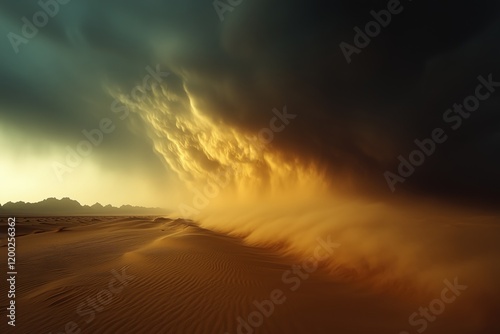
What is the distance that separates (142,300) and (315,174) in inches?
1185

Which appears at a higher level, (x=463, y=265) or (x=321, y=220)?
(x=321, y=220)

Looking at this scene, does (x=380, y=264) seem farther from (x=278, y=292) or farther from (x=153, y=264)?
(x=153, y=264)

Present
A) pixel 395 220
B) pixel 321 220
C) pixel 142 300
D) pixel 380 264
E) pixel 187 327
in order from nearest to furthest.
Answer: pixel 187 327, pixel 142 300, pixel 380 264, pixel 395 220, pixel 321 220

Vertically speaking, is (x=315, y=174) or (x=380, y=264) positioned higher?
(x=315, y=174)

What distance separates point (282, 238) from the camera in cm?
1766

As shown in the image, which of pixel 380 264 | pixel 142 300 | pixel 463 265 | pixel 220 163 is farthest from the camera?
pixel 220 163

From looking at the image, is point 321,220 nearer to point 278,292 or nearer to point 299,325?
point 278,292

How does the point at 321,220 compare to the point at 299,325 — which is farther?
the point at 321,220

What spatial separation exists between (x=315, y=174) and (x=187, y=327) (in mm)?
30654

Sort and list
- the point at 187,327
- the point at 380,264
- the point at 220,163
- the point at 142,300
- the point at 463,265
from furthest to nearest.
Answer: the point at 220,163, the point at 380,264, the point at 463,265, the point at 142,300, the point at 187,327

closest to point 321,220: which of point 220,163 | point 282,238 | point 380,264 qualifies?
point 282,238

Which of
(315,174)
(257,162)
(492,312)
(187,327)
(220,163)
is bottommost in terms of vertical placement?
(492,312)

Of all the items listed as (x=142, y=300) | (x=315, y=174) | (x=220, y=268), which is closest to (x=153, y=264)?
(x=220, y=268)

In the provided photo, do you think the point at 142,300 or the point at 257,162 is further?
the point at 257,162
